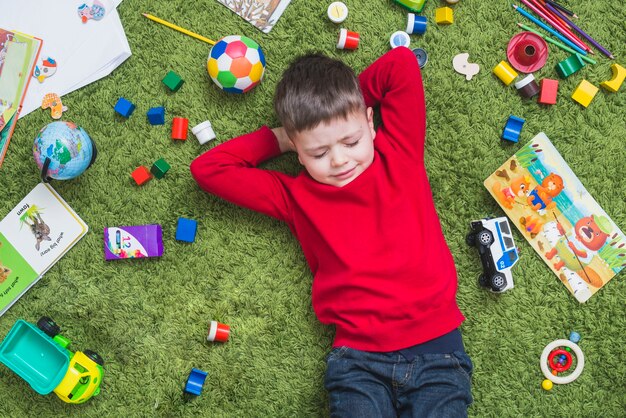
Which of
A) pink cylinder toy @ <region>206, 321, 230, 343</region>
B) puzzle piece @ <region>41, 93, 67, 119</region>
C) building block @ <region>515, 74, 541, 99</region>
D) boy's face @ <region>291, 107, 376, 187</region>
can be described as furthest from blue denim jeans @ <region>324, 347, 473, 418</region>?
puzzle piece @ <region>41, 93, 67, 119</region>

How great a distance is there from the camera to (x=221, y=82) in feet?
3.99

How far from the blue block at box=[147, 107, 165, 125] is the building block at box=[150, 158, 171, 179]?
9cm

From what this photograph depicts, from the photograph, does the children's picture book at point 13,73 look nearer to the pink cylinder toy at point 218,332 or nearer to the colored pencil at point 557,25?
the pink cylinder toy at point 218,332

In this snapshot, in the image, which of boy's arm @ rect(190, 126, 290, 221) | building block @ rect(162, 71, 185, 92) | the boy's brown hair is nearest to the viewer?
the boy's brown hair

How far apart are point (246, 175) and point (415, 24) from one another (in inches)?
20.6

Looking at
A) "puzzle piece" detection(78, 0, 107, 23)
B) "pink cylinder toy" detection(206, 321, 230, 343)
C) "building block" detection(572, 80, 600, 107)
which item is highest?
"building block" detection(572, 80, 600, 107)

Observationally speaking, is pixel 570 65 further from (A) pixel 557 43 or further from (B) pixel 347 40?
(B) pixel 347 40

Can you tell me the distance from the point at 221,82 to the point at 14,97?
0.53 m

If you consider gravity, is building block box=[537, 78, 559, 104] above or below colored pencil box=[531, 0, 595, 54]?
below

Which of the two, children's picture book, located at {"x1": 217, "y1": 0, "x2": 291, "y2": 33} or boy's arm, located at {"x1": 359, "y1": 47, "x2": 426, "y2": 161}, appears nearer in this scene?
boy's arm, located at {"x1": 359, "y1": 47, "x2": 426, "y2": 161}

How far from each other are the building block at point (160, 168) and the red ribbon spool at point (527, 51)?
0.84m

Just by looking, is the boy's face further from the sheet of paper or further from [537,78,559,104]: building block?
the sheet of paper

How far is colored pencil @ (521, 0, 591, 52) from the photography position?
1.25 meters

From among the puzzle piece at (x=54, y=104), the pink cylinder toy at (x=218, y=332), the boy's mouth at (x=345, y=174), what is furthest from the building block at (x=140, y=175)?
the boy's mouth at (x=345, y=174)
